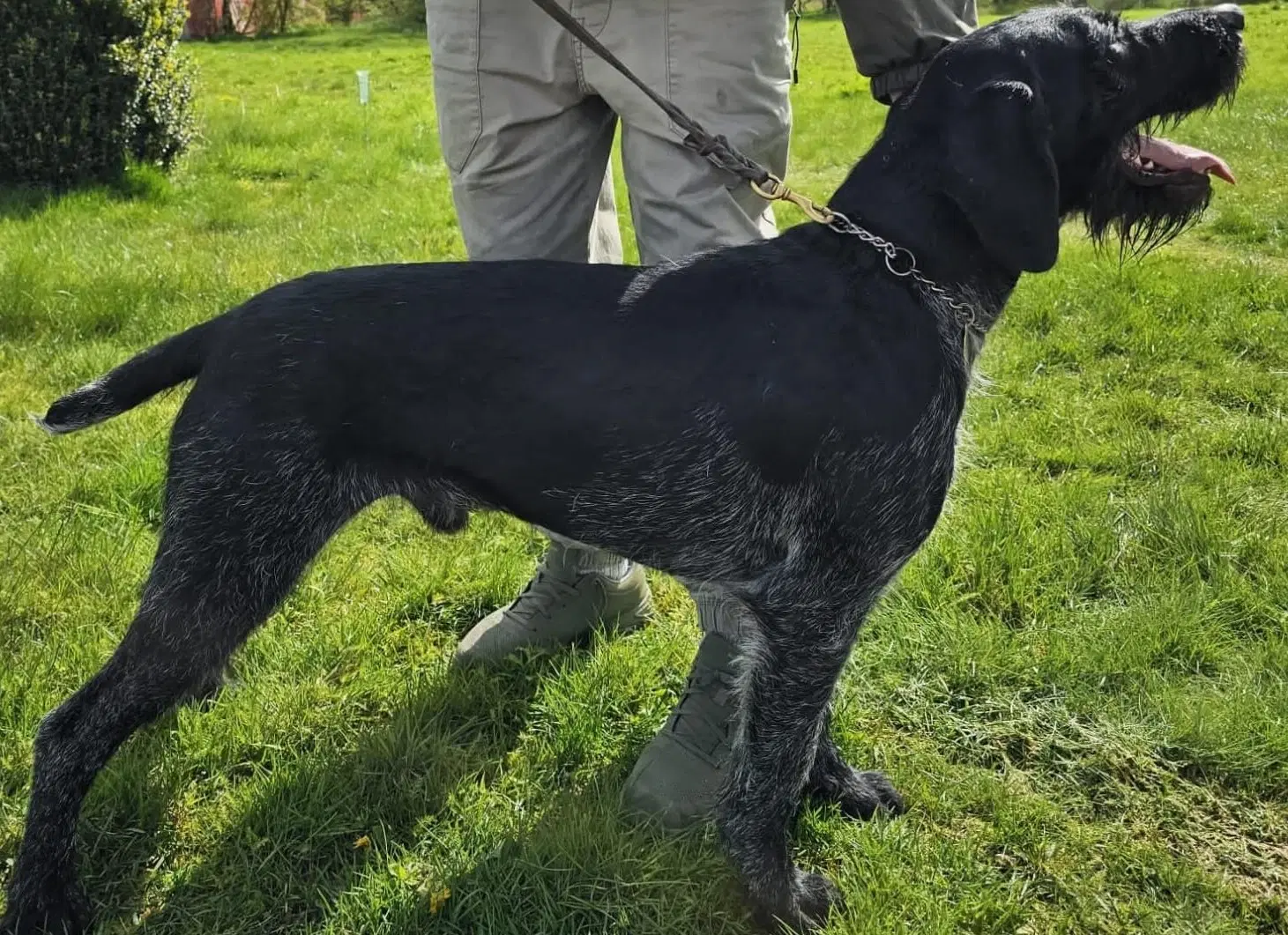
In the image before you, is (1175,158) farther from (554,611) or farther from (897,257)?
(554,611)

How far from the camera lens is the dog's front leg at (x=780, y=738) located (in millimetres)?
2451

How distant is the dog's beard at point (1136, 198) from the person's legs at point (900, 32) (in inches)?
21.0

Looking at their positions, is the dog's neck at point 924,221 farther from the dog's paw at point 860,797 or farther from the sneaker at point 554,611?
the sneaker at point 554,611

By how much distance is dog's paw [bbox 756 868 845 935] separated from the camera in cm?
244

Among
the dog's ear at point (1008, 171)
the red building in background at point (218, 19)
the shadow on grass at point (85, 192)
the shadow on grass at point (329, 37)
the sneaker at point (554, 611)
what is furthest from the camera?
the red building in background at point (218, 19)

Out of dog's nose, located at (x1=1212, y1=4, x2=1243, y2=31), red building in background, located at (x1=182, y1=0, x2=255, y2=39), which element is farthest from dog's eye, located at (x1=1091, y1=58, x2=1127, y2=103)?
red building in background, located at (x1=182, y1=0, x2=255, y2=39)

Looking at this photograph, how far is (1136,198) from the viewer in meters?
2.54

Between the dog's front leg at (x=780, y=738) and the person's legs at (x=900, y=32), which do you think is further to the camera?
the person's legs at (x=900, y=32)

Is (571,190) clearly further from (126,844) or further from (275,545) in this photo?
(126,844)

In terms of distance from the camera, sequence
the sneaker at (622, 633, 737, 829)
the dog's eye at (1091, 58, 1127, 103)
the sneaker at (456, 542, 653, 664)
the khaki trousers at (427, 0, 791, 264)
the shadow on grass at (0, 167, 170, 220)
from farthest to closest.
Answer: the shadow on grass at (0, 167, 170, 220) < the sneaker at (456, 542, 653, 664) < the sneaker at (622, 633, 737, 829) < the khaki trousers at (427, 0, 791, 264) < the dog's eye at (1091, 58, 1127, 103)

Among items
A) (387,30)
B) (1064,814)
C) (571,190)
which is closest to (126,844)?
(571,190)

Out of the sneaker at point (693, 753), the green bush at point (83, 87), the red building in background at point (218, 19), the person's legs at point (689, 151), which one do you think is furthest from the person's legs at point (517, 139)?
the red building in background at point (218, 19)

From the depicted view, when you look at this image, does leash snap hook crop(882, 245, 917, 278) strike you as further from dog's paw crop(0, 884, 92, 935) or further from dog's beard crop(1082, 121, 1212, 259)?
dog's paw crop(0, 884, 92, 935)

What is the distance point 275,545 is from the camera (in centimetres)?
240
